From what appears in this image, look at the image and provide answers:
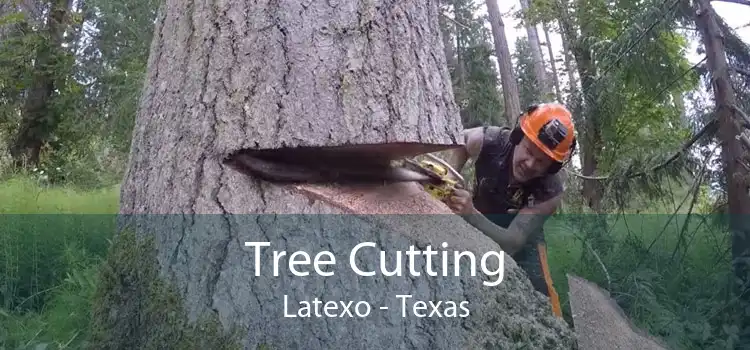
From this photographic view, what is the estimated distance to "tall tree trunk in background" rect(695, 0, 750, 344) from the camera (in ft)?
12.1

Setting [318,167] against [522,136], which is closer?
[318,167]

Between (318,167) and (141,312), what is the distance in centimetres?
67

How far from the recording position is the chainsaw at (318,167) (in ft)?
5.74

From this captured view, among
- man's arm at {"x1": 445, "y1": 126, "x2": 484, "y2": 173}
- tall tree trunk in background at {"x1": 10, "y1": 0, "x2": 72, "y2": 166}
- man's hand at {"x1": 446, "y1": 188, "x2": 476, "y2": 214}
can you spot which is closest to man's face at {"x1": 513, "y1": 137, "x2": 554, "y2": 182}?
man's arm at {"x1": 445, "y1": 126, "x2": 484, "y2": 173}

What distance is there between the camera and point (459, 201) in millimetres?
2432

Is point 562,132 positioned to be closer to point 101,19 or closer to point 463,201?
point 463,201

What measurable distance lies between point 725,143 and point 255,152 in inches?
120

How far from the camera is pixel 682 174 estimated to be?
13.8 ft

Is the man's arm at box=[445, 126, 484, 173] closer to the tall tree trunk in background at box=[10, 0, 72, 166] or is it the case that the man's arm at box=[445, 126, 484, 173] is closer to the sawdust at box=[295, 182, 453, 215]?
the sawdust at box=[295, 182, 453, 215]

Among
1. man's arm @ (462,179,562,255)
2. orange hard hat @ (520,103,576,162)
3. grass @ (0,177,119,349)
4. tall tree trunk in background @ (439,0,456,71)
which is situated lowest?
grass @ (0,177,119,349)

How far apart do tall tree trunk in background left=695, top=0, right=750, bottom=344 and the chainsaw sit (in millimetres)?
2567

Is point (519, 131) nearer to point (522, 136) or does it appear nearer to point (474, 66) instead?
point (522, 136)

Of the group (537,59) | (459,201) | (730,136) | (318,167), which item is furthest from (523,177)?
(537,59)

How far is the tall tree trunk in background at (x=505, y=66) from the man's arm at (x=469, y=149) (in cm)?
676
